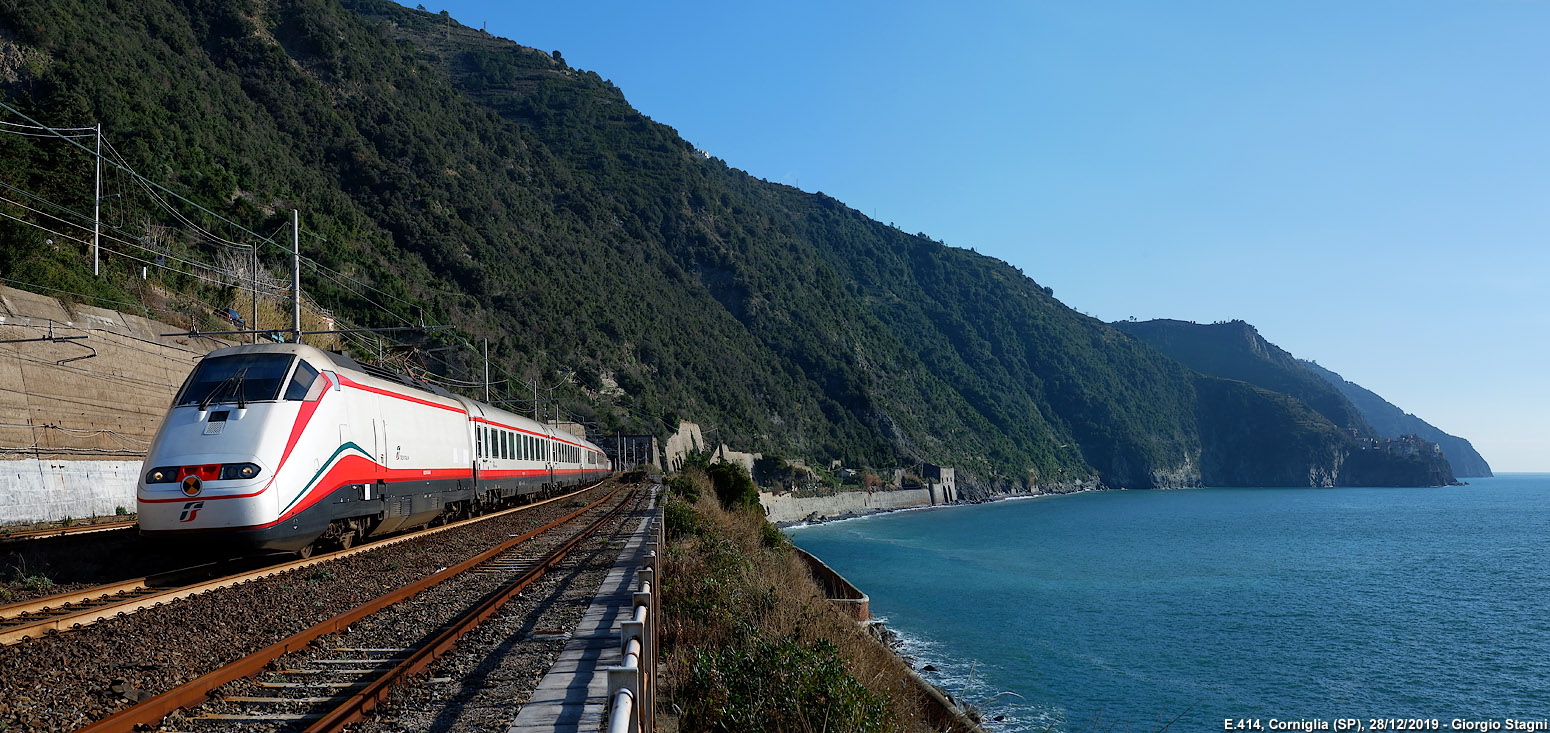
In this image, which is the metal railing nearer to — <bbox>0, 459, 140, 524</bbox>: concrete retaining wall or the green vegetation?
the green vegetation

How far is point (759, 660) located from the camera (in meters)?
6.72

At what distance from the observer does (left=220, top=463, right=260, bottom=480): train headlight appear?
10961mm

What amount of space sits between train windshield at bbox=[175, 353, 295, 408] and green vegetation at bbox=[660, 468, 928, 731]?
19.7 ft

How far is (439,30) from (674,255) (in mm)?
72144

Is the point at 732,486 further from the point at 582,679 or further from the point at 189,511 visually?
the point at 582,679

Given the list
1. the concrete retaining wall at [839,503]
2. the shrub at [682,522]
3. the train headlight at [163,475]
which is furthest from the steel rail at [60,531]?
the concrete retaining wall at [839,503]

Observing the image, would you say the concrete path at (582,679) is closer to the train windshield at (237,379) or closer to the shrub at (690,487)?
the train windshield at (237,379)

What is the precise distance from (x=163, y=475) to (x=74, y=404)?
1492cm

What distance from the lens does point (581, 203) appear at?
126 metres

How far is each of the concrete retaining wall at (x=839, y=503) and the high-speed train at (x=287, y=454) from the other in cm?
6079

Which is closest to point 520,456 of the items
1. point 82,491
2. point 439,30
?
point 82,491

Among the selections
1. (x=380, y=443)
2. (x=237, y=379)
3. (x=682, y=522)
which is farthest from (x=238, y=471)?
(x=682, y=522)

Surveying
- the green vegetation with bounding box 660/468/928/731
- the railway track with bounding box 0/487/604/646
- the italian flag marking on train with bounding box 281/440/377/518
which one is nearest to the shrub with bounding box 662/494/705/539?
the green vegetation with bounding box 660/468/928/731

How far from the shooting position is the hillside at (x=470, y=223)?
49750 millimetres
